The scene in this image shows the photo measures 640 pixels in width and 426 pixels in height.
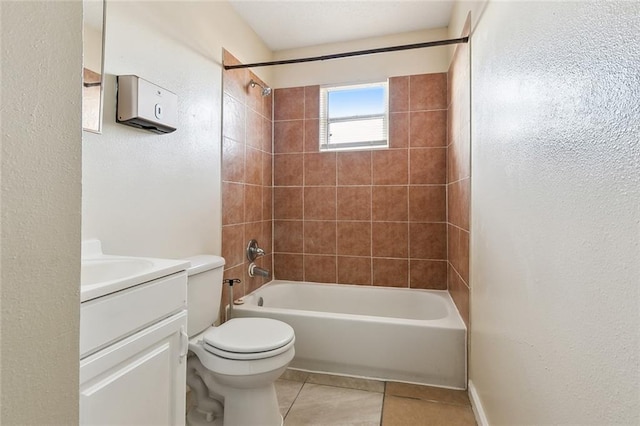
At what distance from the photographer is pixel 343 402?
177 centimetres

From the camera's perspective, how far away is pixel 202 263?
1662 mm

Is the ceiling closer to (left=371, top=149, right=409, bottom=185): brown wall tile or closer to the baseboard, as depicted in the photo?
(left=371, top=149, right=409, bottom=185): brown wall tile

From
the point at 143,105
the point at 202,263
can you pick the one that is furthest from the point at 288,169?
the point at 143,105

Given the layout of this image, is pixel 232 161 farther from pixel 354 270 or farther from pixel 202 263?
pixel 354 270

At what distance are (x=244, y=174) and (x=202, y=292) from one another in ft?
3.49

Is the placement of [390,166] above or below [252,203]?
above

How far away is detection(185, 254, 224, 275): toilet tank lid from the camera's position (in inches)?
62.1

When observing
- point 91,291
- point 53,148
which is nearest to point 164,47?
point 91,291

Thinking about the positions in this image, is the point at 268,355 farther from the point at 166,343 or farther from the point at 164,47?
the point at 164,47

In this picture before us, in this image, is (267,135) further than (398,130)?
Yes

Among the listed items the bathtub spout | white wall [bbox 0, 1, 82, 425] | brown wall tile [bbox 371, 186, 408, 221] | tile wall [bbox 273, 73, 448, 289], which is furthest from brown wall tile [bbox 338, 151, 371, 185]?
white wall [bbox 0, 1, 82, 425]

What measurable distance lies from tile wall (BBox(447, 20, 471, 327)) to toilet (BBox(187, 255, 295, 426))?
1.14 m

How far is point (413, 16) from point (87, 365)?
277cm

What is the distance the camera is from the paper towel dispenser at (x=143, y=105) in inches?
54.6
